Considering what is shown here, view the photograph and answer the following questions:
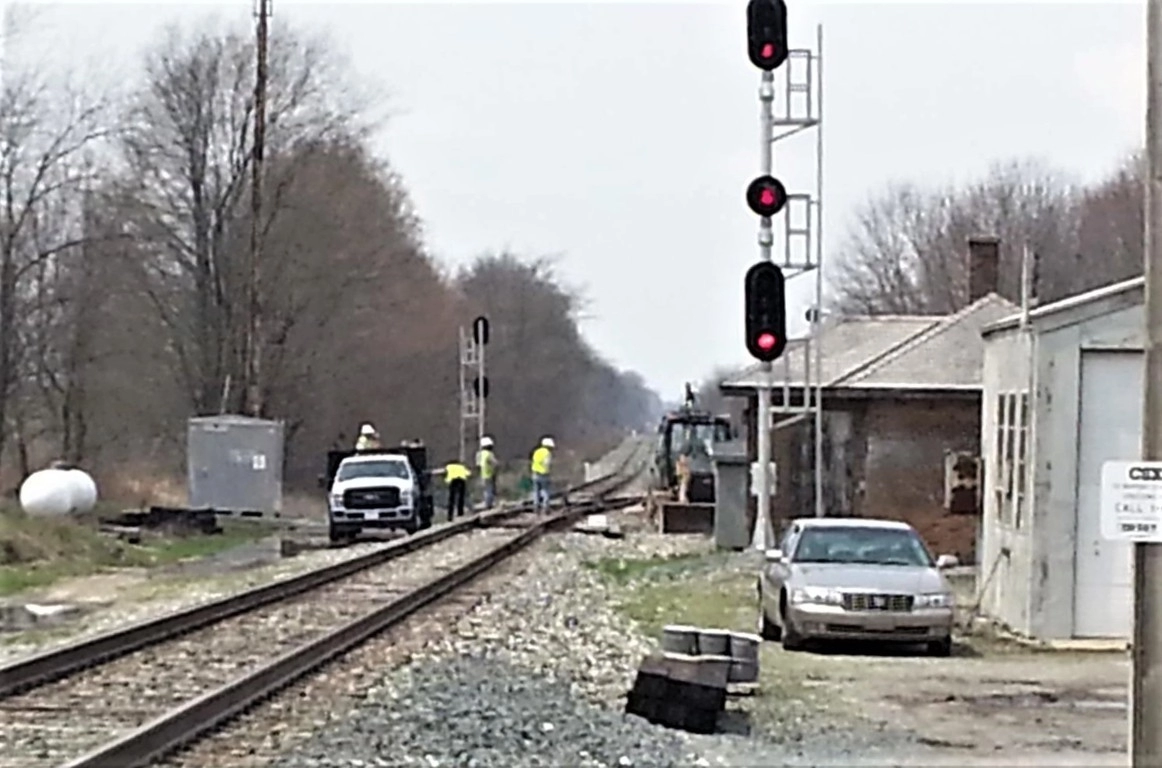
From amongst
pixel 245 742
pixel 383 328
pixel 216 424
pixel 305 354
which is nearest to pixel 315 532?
pixel 216 424

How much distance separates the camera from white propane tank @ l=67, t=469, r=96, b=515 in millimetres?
39875

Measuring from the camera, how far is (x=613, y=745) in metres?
13.7

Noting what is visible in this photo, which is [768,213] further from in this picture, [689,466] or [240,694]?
[689,466]

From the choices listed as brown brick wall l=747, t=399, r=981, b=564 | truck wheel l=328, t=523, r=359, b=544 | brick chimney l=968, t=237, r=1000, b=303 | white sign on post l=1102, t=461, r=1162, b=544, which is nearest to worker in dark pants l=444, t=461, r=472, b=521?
truck wheel l=328, t=523, r=359, b=544

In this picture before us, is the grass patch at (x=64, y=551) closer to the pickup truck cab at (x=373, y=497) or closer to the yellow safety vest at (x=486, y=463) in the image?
the pickup truck cab at (x=373, y=497)

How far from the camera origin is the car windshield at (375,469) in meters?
43.9

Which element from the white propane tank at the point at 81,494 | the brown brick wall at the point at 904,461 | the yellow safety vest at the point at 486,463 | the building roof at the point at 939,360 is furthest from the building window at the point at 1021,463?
the yellow safety vest at the point at 486,463

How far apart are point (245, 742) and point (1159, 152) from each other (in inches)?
276

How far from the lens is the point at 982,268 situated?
160ft

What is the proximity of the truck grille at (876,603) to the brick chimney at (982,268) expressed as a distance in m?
28.5

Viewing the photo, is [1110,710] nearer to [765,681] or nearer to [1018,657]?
[765,681]

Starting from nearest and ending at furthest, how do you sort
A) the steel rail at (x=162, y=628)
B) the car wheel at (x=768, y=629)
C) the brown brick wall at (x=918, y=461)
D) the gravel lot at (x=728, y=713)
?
the gravel lot at (x=728, y=713)
the steel rail at (x=162, y=628)
the car wheel at (x=768, y=629)
the brown brick wall at (x=918, y=461)

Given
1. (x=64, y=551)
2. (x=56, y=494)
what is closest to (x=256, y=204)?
(x=56, y=494)

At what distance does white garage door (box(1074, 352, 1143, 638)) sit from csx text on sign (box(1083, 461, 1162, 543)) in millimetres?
10908
